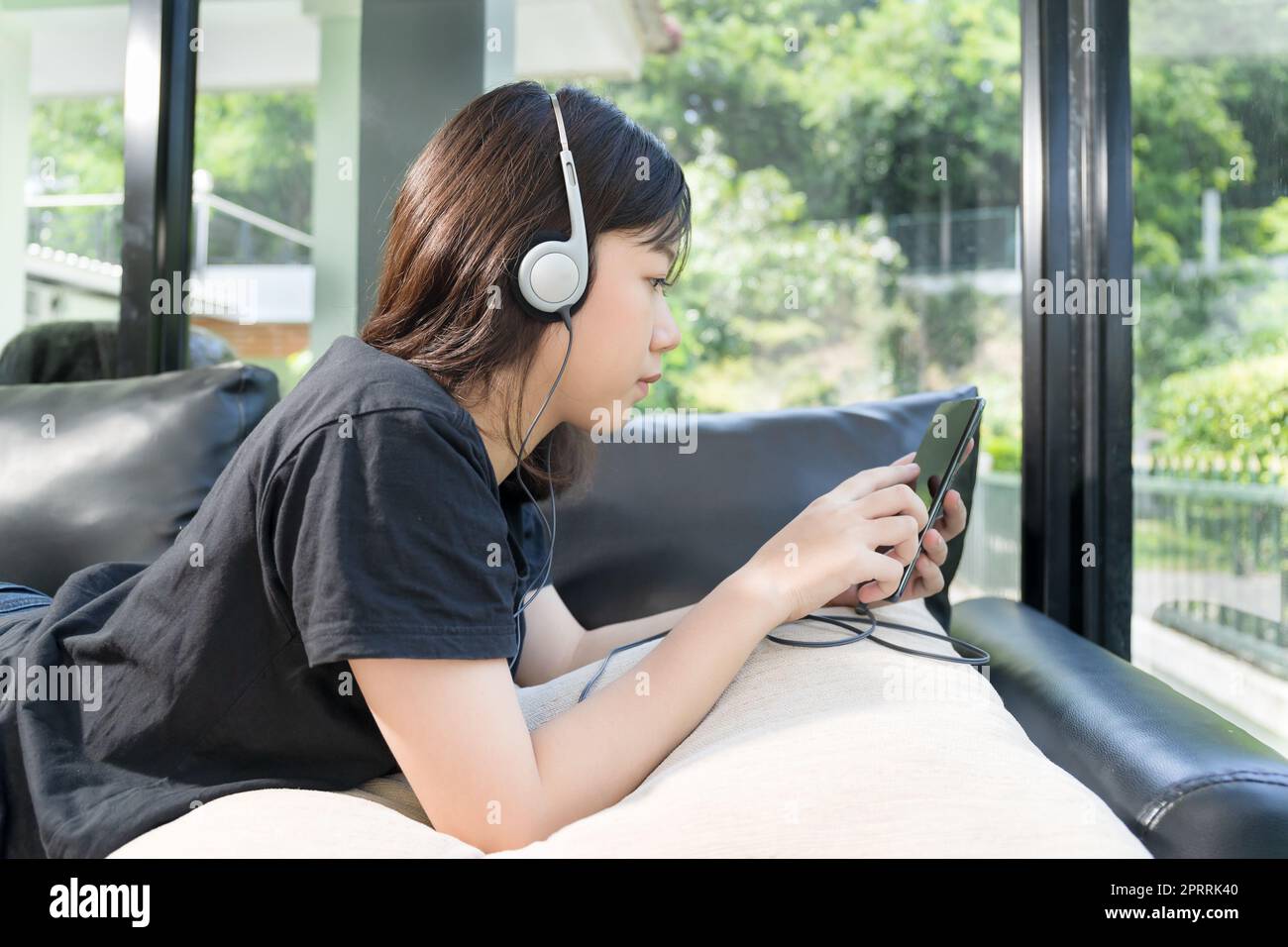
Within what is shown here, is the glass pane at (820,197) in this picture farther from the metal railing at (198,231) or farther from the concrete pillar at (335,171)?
the metal railing at (198,231)

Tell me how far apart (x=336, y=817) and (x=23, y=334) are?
1525 mm

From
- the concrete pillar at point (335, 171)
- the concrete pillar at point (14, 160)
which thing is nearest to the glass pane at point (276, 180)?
the concrete pillar at point (335, 171)

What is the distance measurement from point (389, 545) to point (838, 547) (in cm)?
37

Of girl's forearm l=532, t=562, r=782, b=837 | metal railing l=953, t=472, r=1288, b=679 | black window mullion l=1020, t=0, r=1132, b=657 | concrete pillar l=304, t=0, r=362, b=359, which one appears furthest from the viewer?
concrete pillar l=304, t=0, r=362, b=359

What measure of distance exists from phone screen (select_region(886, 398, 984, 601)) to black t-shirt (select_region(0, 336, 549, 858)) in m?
0.44

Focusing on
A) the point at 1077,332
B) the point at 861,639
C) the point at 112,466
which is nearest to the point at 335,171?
the point at 112,466

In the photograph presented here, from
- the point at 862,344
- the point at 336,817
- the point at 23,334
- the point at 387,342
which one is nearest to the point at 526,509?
the point at 387,342

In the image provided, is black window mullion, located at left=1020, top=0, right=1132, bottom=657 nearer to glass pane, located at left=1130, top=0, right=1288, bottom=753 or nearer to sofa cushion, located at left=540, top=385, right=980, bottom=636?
glass pane, located at left=1130, top=0, right=1288, bottom=753

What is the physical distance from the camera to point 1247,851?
1.93ft

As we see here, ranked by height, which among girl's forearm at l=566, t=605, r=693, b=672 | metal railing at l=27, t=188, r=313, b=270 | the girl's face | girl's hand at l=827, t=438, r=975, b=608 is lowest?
girl's forearm at l=566, t=605, r=693, b=672

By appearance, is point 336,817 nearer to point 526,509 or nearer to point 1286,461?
point 526,509

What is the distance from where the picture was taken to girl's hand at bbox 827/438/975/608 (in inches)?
36.8

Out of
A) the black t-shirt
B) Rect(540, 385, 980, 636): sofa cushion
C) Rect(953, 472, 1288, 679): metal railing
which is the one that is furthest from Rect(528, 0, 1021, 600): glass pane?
the black t-shirt

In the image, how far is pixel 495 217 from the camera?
799 millimetres
